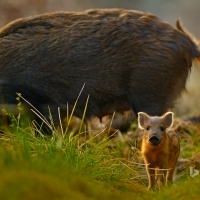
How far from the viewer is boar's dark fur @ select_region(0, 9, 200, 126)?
7008mm

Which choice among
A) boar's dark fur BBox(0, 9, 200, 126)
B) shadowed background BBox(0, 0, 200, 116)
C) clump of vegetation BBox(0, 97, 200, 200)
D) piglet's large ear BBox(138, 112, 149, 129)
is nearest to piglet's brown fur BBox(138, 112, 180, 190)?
piglet's large ear BBox(138, 112, 149, 129)

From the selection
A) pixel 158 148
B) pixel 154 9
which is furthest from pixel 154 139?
pixel 154 9

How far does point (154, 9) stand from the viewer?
2795cm

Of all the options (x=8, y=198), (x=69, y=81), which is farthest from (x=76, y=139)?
(x=8, y=198)

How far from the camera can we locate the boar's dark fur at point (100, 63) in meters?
7.01

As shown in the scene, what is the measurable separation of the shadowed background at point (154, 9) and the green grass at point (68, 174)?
2.19m

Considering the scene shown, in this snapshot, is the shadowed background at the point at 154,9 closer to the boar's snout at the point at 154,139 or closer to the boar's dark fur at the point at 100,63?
the boar's dark fur at the point at 100,63

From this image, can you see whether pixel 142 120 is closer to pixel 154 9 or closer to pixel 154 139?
pixel 154 139

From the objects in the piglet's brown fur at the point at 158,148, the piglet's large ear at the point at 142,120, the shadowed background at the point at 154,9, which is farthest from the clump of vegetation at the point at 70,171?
the shadowed background at the point at 154,9

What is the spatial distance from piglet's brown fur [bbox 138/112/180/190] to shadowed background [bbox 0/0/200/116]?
163cm

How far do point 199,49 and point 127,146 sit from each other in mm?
1475

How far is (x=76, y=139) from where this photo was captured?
5.58 metres

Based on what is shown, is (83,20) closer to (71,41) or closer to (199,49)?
(71,41)

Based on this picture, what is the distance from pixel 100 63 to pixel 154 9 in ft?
70.0
